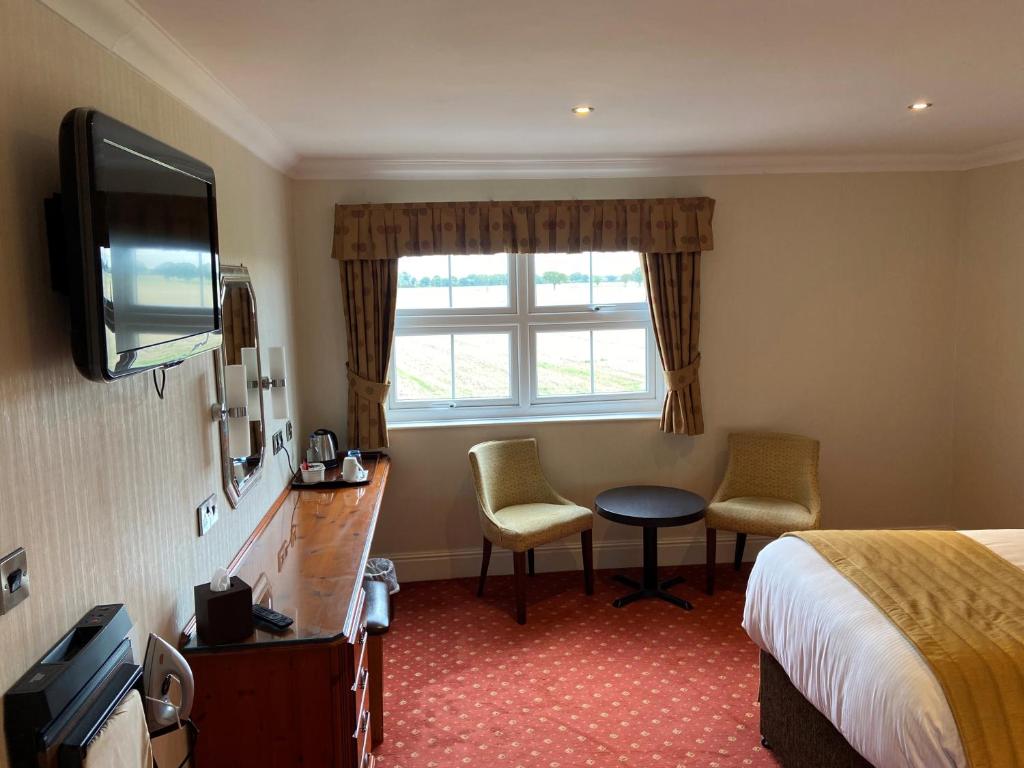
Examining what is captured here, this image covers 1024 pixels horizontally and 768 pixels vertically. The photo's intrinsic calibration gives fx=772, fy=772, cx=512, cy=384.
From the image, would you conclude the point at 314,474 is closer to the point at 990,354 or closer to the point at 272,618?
the point at 272,618

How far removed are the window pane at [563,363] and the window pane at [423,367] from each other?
562 mm

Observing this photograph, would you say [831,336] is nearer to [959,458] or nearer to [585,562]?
[959,458]

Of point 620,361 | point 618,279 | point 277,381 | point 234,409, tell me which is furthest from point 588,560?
point 234,409

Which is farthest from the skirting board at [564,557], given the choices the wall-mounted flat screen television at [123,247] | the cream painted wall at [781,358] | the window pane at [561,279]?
the wall-mounted flat screen television at [123,247]

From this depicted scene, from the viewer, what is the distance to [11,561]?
132cm

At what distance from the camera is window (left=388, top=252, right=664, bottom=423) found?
4.57 meters

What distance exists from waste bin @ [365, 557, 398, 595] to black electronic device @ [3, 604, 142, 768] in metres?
1.48

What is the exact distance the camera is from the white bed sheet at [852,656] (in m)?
1.93

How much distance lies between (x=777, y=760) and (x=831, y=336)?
2690 millimetres

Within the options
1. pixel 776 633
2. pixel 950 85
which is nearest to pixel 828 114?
pixel 950 85

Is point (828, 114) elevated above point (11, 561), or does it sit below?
above

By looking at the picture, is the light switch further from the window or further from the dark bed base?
the window

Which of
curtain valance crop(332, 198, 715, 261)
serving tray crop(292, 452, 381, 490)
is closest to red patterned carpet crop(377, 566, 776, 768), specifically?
serving tray crop(292, 452, 381, 490)

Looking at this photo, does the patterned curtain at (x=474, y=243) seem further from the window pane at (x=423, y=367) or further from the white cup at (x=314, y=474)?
the white cup at (x=314, y=474)
